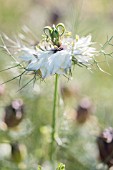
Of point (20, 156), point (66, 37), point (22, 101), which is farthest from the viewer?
point (22, 101)

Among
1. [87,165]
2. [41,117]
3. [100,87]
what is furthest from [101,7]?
[87,165]

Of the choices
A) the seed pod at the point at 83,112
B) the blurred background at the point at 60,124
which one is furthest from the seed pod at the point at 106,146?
the seed pod at the point at 83,112

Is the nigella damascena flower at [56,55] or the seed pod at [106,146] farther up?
the nigella damascena flower at [56,55]

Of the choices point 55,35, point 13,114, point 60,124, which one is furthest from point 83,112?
point 55,35

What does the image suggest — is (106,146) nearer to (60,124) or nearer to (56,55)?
(60,124)

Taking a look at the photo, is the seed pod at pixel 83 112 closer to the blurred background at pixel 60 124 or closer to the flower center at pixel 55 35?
the blurred background at pixel 60 124

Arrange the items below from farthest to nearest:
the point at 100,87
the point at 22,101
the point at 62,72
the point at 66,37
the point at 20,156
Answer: the point at 100,87 < the point at 22,101 < the point at 20,156 < the point at 66,37 < the point at 62,72

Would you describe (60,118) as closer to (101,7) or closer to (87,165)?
(87,165)
